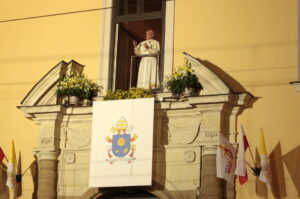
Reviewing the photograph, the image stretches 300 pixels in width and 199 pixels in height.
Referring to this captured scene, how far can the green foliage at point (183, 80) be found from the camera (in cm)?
1392

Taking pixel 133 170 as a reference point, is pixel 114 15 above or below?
above

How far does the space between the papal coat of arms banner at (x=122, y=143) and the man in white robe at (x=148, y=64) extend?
0.74 meters

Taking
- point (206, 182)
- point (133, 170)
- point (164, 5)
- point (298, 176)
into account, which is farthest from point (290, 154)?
point (164, 5)

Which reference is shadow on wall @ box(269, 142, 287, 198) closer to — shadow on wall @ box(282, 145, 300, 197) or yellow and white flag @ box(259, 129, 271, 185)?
shadow on wall @ box(282, 145, 300, 197)

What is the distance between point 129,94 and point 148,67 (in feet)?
2.41

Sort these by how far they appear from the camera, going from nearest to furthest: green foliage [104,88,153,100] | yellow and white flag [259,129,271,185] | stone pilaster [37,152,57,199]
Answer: yellow and white flag [259,129,271,185], green foliage [104,88,153,100], stone pilaster [37,152,57,199]

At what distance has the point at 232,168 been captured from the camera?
13297mm

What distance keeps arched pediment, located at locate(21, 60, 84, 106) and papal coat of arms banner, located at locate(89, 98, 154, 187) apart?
94 cm

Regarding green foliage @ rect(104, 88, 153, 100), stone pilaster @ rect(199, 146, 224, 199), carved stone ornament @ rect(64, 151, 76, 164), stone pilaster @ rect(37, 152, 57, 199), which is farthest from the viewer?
carved stone ornament @ rect(64, 151, 76, 164)

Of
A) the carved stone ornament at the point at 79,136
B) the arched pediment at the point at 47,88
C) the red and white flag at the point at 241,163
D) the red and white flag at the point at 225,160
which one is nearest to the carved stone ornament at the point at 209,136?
the red and white flag at the point at 225,160

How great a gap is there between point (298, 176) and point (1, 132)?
17.1 feet

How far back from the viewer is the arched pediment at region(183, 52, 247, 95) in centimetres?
1375

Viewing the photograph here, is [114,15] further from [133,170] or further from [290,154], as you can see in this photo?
[290,154]

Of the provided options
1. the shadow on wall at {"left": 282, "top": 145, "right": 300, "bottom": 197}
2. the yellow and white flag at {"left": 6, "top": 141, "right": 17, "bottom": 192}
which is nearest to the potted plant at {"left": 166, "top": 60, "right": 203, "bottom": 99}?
the shadow on wall at {"left": 282, "top": 145, "right": 300, "bottom": 197}
